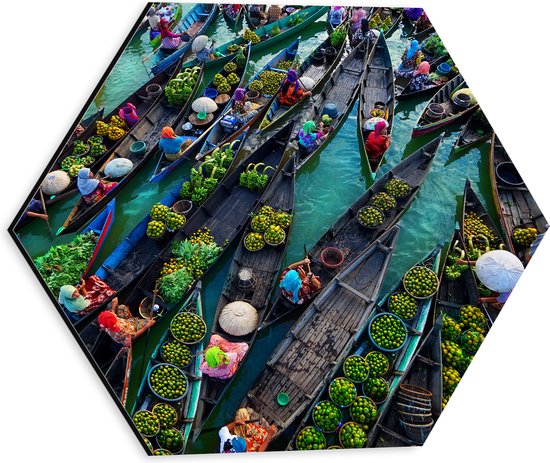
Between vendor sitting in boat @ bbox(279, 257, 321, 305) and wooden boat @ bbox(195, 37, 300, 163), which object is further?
wooden boat @ bbox(195, 37, 300, 163)

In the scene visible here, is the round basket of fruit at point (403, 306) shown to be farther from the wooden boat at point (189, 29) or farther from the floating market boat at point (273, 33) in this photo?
the wooden boat at point (189, 29)

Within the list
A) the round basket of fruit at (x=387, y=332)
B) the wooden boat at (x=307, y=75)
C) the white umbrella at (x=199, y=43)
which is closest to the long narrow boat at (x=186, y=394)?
the round basket of fruit at (x=387, y=332)

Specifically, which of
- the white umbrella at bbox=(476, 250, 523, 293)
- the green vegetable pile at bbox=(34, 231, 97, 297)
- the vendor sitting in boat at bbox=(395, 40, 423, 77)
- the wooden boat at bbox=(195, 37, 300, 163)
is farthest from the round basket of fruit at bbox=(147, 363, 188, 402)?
the vendor sitting in boat at bbox=(395, 40, 423, 77)

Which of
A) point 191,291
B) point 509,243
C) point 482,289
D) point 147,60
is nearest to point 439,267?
point 482,289

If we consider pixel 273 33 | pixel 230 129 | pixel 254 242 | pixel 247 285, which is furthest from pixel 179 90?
pixel 247 285

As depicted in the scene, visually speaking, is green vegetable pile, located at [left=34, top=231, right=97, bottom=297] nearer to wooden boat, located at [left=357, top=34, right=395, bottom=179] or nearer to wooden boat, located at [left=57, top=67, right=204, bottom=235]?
wooden boat, located at [left=57, top=67, right=204, bottom=235]

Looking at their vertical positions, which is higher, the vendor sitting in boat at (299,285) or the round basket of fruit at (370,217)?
the round basket of fruit at (370,217)
